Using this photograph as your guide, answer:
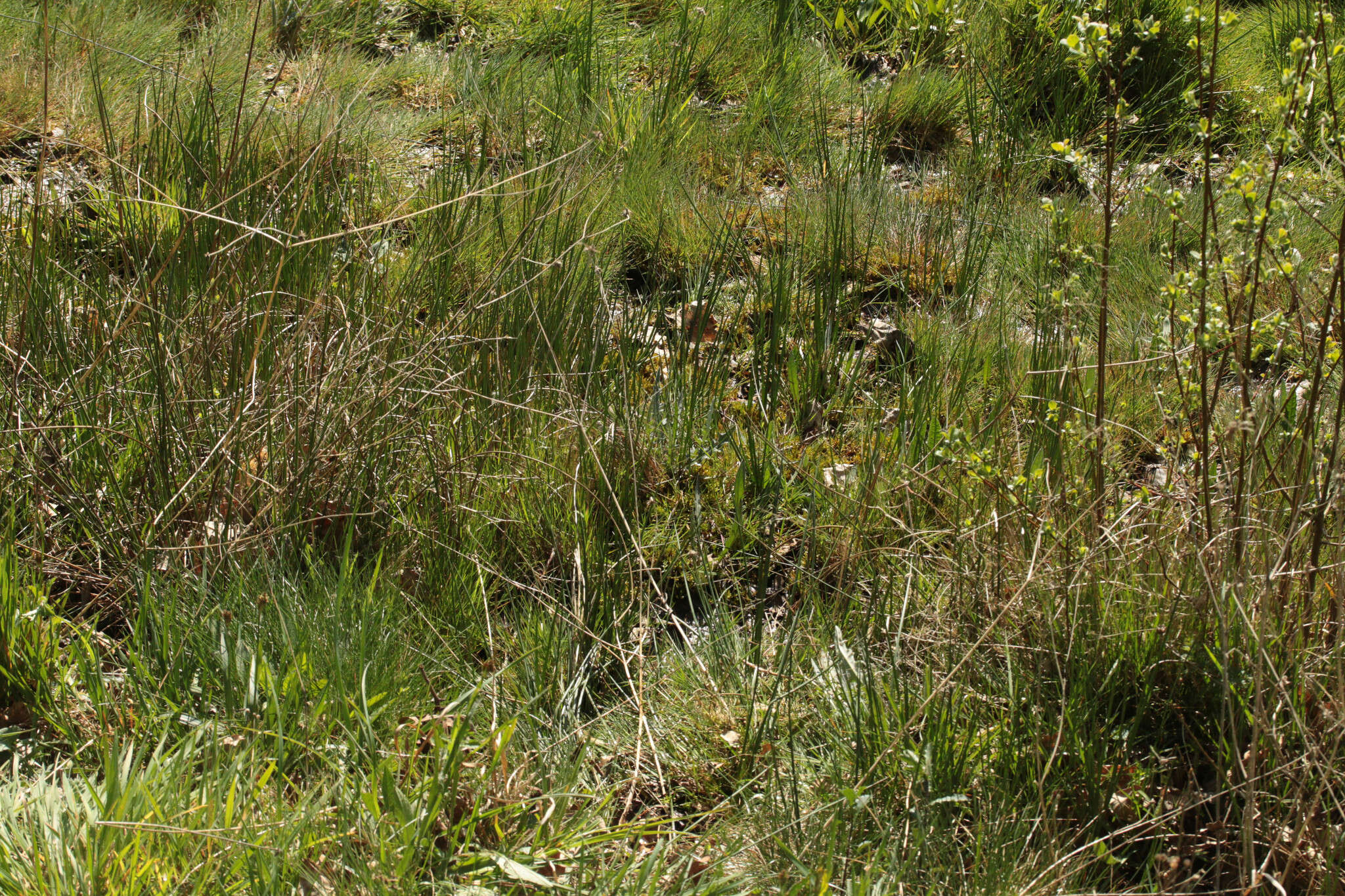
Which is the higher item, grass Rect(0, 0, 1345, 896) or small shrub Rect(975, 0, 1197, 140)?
small shrub Rect(975, 0, 1197, 140)

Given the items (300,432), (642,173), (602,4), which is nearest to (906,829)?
(300,432)

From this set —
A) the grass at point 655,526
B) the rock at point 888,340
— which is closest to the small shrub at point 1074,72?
the grass at point 655,526

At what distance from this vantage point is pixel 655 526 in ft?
7.83

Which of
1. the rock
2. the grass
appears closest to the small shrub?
the grass

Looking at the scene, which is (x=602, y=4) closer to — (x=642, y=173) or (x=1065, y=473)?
(x=642, y=173)

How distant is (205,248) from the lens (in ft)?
8.97

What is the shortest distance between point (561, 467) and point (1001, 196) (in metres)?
2.03

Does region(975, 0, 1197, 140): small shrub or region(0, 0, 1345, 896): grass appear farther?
region(975, 0, 1197, 140): small shrub

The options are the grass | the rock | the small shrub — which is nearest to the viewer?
the grass

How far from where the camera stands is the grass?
1562 mm

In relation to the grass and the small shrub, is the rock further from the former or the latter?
the small shrub

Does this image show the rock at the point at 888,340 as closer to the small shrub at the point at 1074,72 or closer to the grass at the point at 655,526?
the grass at the point at 655,526

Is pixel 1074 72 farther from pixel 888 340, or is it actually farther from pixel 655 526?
pixel 655 526

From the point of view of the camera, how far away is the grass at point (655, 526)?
5.12 feet
